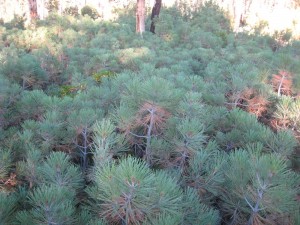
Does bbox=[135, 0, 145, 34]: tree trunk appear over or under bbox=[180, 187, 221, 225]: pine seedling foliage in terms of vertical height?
over

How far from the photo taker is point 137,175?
1123mm

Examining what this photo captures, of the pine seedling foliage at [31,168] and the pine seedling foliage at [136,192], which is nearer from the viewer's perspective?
the pine seedling foliage at [136,192]

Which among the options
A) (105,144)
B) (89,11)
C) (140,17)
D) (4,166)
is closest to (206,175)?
(105,144)

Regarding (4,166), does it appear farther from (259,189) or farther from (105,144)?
(259,189)

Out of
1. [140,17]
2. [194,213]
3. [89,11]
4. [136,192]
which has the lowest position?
[194,213]

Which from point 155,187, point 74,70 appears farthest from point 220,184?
point 74,70

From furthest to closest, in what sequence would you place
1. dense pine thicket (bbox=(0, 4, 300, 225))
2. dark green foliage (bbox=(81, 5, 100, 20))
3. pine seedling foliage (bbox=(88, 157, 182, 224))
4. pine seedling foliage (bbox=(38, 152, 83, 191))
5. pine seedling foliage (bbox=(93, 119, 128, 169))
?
dark green foliage (bbox=(81, 5, 100, 20)) → pine seedling foliage (bbox=(93, 119, 128, 169)) → pine seedling foliage (bbox=(38, 152, 83, 191)) → dense pine thicket (bbox=(0, 4, 300, 225)) → pine seedling foliage (bbox=(88, 157, 182, 224))

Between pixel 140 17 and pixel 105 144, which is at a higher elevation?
pixel 140 17

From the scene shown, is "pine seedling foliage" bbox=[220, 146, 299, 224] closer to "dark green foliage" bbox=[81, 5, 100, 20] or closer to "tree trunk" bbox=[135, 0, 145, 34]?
"tree trunk" bbox=[135, 0, 145, 34]

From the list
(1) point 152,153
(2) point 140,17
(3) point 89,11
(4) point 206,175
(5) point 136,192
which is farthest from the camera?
(3) point 89,11

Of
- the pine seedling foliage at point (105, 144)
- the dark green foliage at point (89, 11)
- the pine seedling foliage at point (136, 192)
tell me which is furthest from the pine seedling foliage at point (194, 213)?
the dark green foliage at point (89, 11)

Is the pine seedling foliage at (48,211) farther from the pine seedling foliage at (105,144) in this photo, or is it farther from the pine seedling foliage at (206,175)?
the pine seedling foliage at (206,175)

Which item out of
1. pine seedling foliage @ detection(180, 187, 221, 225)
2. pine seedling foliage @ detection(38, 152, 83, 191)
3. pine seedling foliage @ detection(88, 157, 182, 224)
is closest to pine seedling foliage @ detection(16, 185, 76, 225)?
pine seedling foliage @ detection(88, 157, 182, 224)

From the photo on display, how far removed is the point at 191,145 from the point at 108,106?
1.10 m
